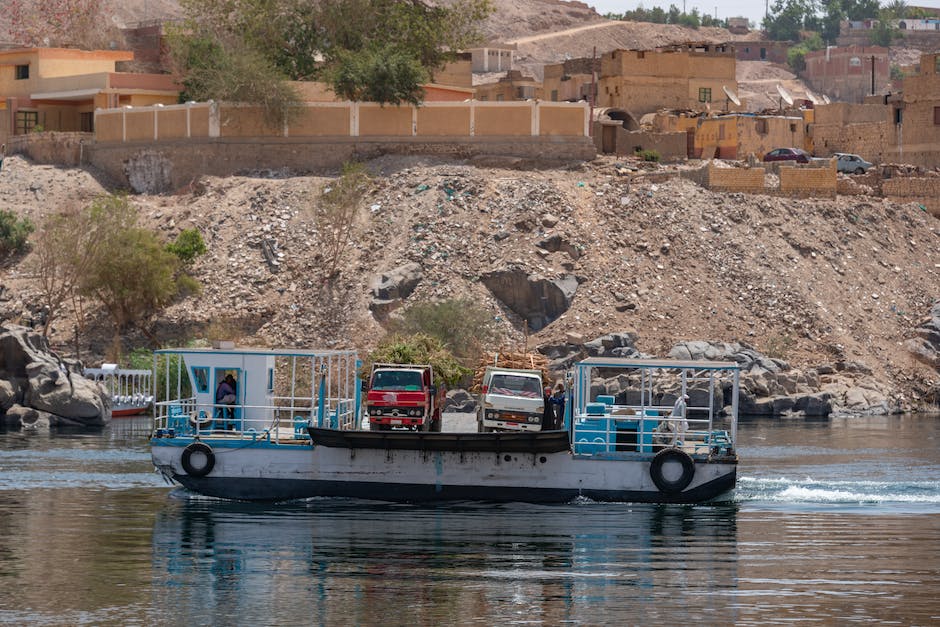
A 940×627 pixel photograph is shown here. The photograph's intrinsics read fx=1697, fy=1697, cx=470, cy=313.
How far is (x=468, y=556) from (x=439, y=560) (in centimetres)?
60

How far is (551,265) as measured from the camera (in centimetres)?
5925

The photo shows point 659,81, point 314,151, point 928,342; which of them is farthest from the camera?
point 659,81

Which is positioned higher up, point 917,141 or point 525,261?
point 917,141

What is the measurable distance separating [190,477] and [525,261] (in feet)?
→ 92.1

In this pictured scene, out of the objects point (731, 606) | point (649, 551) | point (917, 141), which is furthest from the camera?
point (917, 141)

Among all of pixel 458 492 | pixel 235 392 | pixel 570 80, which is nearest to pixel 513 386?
pixel 458 492

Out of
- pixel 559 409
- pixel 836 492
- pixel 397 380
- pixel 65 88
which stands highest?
pixel 65 88

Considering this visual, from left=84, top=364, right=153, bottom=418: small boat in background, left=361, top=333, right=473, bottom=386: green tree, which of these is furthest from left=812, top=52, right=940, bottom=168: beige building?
left=84, top=364, right=153, bottom=418: small boat in background

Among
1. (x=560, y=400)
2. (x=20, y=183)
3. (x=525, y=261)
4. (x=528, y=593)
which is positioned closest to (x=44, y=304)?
(x=20, y=183)

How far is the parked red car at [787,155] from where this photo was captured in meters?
72.1

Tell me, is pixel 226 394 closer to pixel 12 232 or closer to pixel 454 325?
pixel 454 325

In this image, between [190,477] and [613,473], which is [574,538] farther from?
[190,477]

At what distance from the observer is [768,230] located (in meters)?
64.0

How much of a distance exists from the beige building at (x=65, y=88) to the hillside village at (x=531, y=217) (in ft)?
0.31
